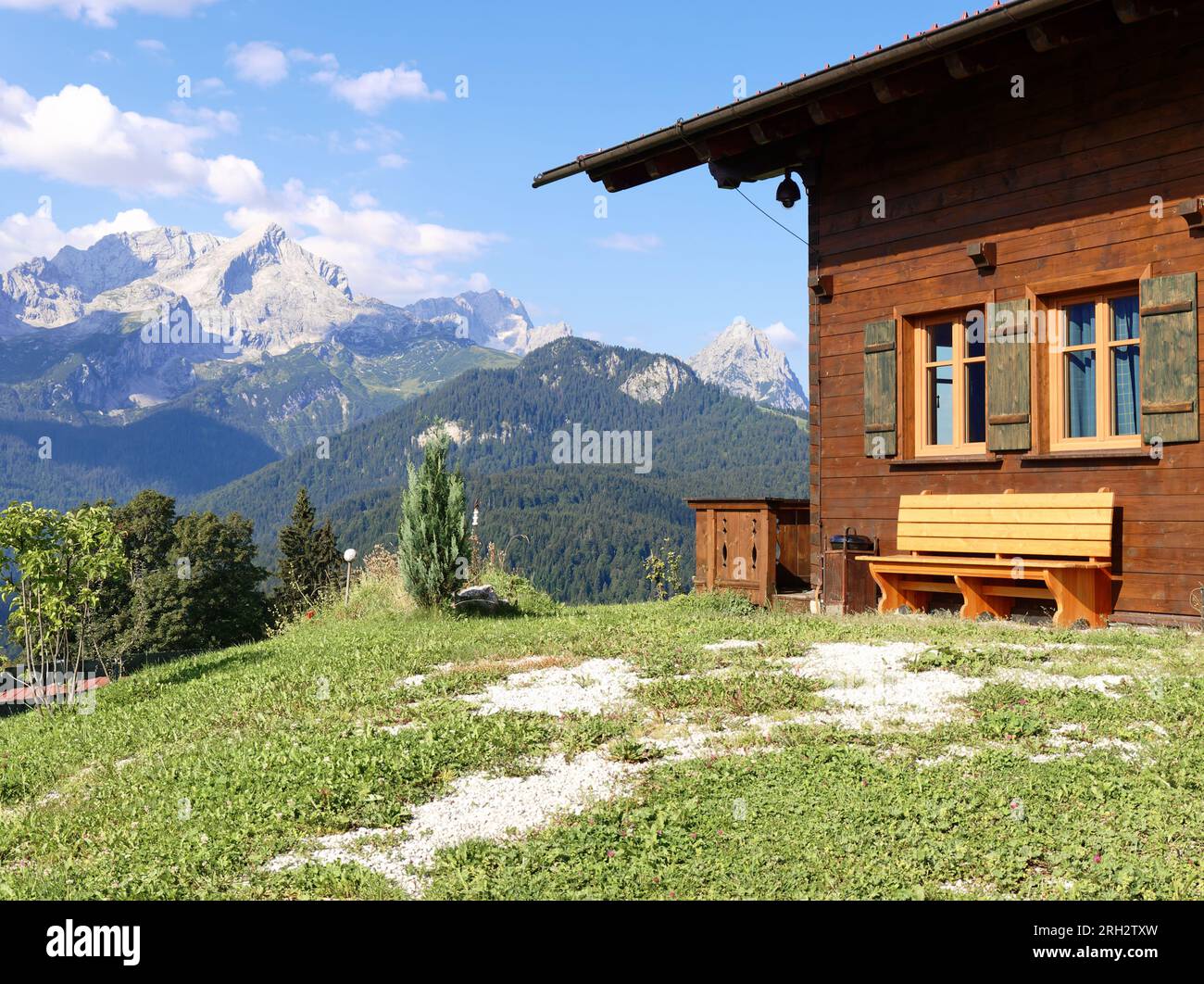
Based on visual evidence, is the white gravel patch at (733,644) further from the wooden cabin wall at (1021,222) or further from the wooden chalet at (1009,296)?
the wooden cabin wall at (1021,222)


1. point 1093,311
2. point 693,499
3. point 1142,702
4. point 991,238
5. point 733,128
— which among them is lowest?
point 1142,702

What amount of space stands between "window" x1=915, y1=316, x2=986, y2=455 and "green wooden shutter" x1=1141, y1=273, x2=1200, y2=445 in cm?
190

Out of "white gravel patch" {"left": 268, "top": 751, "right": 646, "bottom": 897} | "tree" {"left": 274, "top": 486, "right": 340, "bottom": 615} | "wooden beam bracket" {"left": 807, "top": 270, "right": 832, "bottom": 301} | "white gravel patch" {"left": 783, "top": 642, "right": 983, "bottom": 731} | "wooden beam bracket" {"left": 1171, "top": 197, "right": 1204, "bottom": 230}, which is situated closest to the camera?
"white gravel patch" {"left": 268, "top": 751, "right": 646, "bottom": 897}

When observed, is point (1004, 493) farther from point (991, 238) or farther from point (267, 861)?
point (267, 861)

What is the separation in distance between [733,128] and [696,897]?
416 inches

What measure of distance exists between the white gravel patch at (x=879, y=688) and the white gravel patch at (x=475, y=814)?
1.73m

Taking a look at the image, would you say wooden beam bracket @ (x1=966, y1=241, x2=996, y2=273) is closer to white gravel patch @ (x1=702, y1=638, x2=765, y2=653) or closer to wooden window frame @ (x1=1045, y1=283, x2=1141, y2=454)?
wooden window frame @ (x1=1045, y1=283, x2=1141, y2=454)

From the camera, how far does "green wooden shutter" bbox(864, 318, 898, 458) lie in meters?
12.2

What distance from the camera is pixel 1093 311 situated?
10.6m

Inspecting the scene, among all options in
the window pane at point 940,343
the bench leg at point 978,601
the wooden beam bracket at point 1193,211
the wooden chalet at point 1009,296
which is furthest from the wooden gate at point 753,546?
the wooden beam bracket at point 1193,211

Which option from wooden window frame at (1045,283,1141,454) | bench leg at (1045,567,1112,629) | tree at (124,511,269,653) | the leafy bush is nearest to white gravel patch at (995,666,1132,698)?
bench leg at (1045,567,1112,629)

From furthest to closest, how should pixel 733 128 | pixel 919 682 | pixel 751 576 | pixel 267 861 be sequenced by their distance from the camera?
1. pixel 751 576
2. pixel 733 128
3. pixel 919 682
4. pixel 267 861

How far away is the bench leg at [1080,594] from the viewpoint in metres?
10.2

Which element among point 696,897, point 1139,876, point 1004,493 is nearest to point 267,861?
point 696,897
